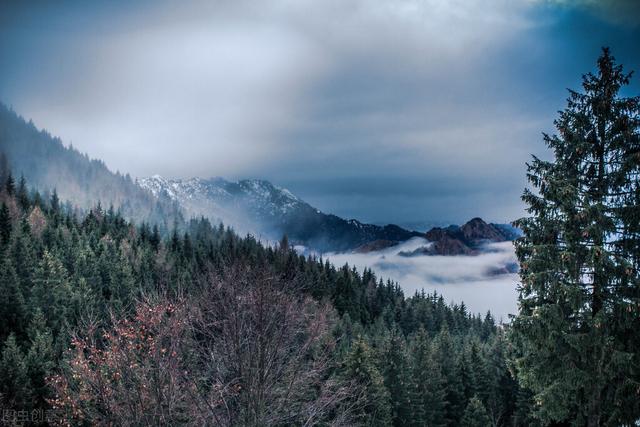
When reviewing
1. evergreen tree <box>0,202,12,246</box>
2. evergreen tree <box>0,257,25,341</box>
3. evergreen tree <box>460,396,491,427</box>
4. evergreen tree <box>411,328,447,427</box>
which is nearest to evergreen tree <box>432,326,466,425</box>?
evergreen tree <box>411,328,447,427</box>

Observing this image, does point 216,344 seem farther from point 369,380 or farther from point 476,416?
point 476,416

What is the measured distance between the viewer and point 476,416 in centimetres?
3472

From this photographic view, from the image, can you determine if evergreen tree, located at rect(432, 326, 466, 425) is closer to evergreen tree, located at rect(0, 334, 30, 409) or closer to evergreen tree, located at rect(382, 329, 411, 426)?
evergreen tree, located at rect(382, 329, 411, 426)

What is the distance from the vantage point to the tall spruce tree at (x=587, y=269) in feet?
35.2

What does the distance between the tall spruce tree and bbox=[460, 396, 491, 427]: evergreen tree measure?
24.7 metres

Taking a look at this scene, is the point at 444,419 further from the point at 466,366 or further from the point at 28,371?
the point at 28,371

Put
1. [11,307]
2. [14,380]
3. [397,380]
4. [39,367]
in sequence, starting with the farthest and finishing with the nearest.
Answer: [11,307], [397,380], [39,367], [14,380]

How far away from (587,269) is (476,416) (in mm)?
28554

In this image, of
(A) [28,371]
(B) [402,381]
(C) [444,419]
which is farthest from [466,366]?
(A) [28,371]

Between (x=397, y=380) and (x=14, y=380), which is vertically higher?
→ (x=14, y=380)

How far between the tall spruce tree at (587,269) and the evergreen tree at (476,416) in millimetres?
24740

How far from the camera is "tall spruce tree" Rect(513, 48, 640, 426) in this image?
423 inches

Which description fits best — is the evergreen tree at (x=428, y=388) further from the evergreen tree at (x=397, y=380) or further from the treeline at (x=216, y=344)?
the evergreen tree at (x=397, y=380)

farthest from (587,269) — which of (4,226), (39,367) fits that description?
(4,226)
